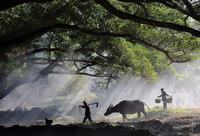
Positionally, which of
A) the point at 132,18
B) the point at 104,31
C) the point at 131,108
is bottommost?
the point at 131,108

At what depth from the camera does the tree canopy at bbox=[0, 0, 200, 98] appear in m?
21.9

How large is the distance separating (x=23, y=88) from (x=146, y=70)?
86.1 meters

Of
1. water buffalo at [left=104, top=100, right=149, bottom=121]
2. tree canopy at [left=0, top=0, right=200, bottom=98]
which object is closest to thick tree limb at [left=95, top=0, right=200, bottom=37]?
tree canopy at [left=0, top=0, right=200, bottom=98]

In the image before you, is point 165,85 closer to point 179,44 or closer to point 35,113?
point 35,113

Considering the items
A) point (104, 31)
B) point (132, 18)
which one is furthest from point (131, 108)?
point (132, 18)

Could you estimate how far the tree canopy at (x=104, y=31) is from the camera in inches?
864

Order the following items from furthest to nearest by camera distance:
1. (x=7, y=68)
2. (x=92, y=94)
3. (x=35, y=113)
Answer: (x=92, y=94)
(x=35, y=113)
(x=7, y=68)

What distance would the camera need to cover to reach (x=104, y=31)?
26297 millimetres

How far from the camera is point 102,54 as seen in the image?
33.3 metres

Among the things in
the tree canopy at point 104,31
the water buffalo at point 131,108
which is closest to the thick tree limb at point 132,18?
the tree canopy at point 104,31

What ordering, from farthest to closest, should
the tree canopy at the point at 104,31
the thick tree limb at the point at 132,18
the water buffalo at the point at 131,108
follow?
the water buffalo at the point at 131,108
the tree canopy at the point at 104,31
the thick tree limb at the point at 132,18

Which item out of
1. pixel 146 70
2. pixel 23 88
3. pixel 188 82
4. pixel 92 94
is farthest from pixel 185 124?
pixel 23 88

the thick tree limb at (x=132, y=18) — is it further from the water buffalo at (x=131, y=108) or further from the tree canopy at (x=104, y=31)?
the water buffalo at (x=131, y=108)

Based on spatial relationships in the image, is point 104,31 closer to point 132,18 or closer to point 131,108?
point 132,18
